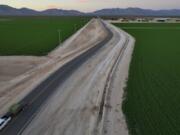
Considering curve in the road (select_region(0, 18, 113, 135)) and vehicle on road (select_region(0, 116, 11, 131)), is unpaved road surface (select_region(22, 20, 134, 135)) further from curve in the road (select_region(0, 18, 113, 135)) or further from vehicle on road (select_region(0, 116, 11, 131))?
vehicle on road (select_region(0, 116, 11, 131))

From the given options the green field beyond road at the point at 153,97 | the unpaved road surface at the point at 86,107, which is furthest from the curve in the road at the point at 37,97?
the green field beyond road at the point at 153,97

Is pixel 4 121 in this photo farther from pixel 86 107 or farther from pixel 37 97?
pixel 86 107

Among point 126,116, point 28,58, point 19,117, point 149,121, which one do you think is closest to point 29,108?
Result: point 19,117

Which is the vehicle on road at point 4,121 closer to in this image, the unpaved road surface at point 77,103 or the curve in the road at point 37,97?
the curve in the road at point 37,97

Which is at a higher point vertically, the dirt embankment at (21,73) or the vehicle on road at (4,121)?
the vehicle on road at (4,121)

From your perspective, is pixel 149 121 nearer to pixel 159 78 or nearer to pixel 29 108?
pixel 29 108

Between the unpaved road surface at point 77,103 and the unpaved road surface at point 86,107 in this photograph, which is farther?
the unpaved road surface at point 77,103

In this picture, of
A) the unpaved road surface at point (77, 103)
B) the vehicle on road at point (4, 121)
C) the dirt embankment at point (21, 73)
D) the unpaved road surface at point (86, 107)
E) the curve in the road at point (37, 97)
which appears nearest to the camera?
the unpaved road surface at point (86, 107)

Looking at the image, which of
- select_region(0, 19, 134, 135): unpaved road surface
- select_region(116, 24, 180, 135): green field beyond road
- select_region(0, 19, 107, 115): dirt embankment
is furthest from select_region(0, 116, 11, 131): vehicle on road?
select_region(116, 24, 180, 135): green field beyond road

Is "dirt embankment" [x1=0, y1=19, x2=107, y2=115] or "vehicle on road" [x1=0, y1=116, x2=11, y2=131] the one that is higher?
"vehicle on road" [x1=0, y1=116, x2=11, y2=131]
